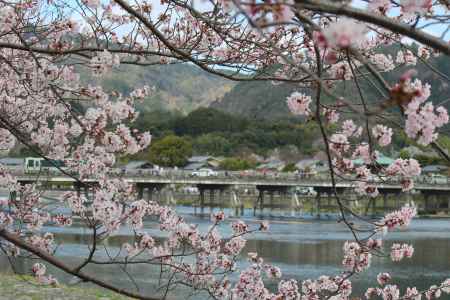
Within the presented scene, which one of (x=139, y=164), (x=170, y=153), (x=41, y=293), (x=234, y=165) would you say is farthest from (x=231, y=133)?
(x=41, y=293)

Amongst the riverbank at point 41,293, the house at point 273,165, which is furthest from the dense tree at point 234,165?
the riverbank at point 41,293

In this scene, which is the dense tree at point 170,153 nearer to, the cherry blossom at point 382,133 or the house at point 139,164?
the house at point 139,164

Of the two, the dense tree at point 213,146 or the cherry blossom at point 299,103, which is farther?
the dense tree at point 213,146

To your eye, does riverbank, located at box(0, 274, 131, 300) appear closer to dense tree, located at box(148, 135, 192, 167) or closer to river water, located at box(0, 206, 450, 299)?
river water, located at box(0, 206, 450, 299)

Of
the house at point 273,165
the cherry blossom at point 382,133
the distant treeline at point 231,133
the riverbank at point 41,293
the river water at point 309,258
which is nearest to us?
the cherry blossom at point 382,133

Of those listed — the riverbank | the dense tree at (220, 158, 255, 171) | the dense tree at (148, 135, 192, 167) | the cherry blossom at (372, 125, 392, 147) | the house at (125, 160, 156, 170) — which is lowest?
the riverbank

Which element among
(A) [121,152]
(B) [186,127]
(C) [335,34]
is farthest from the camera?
(B) [186,127]

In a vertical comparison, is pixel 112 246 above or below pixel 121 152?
below

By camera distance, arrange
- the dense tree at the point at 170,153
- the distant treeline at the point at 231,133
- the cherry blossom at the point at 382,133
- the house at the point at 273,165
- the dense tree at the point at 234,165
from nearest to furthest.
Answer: the cherry blossom at the point at 382,133, the dense tree at the point at 234,165, the dense tree at the point at 170,153, the house at the point at 273,165, the distant treeline at the point at 231,133

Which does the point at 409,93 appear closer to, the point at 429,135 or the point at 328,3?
the point at 328,3

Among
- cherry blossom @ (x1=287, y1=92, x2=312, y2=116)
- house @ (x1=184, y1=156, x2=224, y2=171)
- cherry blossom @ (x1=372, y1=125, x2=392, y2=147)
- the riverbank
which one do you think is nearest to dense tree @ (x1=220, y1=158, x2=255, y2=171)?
house @ (x1=184, y1=156, x2=224, y2=171)

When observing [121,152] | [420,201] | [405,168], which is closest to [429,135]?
[405,168]

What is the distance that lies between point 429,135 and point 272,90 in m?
141

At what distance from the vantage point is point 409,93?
5.56 feet
